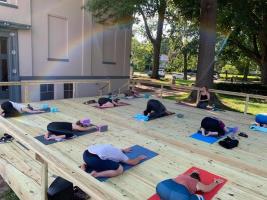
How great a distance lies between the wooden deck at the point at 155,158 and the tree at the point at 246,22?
690 cm

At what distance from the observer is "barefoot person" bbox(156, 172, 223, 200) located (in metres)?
2.50

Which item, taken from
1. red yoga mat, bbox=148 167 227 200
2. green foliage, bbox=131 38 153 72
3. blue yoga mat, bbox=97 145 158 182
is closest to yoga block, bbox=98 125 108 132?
blue yoga mat, bbox=97 145 158 182

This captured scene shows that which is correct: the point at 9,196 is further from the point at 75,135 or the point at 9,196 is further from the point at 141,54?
the point at 141,54

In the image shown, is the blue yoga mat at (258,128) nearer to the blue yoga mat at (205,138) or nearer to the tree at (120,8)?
the blue yoga mat at (205,138)

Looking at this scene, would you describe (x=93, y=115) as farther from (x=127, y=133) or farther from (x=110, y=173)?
(x=110, y=173)

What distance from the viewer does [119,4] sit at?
340 inches

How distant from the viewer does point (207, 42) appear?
32.7 ft

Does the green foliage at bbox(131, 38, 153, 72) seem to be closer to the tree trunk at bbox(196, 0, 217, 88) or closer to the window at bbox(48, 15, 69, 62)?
the tree trunk at bbox(196, 0, 217, 88)

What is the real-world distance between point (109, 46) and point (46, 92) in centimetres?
386

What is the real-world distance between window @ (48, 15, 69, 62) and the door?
137cm

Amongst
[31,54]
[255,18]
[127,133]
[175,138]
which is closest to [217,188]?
[175,138]

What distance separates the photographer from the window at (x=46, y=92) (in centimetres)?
975

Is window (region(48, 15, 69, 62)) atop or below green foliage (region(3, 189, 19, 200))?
atop

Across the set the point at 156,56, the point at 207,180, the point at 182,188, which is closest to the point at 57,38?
the point at 207,180
